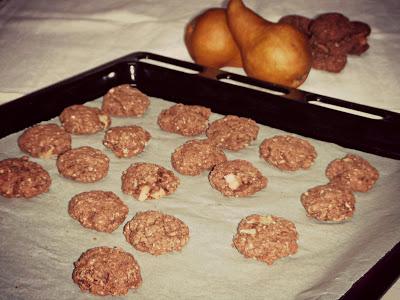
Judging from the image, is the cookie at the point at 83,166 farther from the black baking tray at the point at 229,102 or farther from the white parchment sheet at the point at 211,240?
the black baking tray at the point at 229,102

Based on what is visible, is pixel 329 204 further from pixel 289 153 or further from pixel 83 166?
pixel 83 166

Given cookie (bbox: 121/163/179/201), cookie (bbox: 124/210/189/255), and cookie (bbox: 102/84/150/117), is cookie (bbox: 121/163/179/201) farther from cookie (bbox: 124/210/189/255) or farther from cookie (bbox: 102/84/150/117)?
cookie (bbox: 102/84/150/117)

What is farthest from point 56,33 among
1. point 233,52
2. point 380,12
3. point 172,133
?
point 380,12

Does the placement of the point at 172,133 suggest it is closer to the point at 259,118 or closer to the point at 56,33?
the point at 259,118

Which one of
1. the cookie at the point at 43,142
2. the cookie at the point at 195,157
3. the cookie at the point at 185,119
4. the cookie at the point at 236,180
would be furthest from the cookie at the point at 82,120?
the cookie at the point at 236,180

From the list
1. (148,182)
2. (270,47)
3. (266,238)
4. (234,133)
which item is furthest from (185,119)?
(266,238)

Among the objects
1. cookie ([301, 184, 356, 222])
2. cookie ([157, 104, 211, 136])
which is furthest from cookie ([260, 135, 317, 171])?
cookie ([157, 104, 211, 136])
